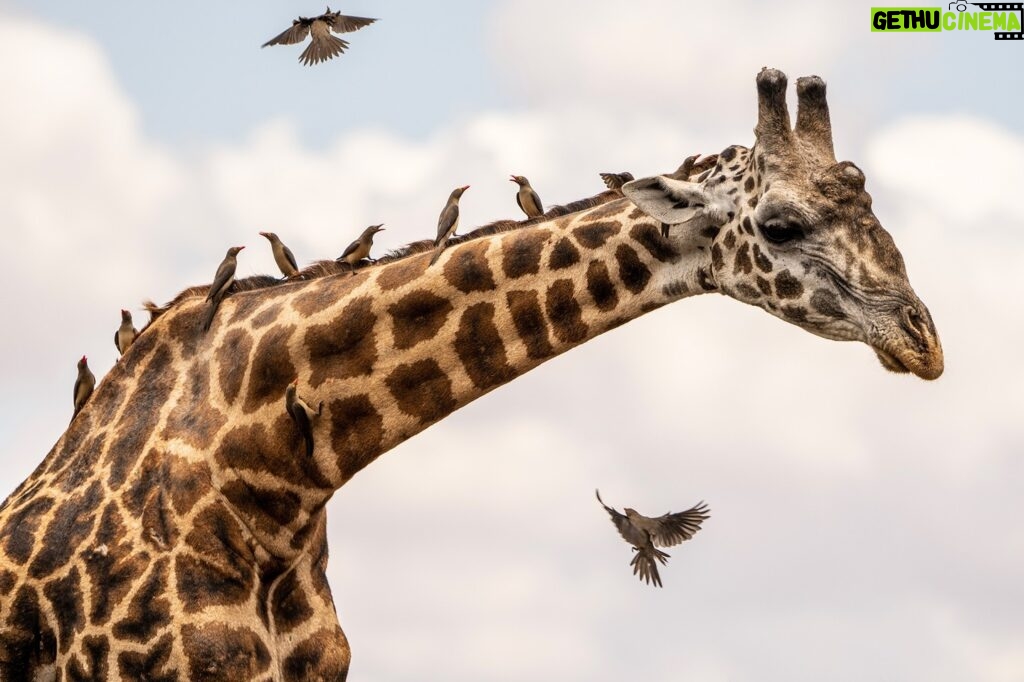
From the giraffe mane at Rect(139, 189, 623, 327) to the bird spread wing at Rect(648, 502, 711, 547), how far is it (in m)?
2.96

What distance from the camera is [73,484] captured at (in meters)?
15.6

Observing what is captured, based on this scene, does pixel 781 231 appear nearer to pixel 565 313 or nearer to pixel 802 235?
pixel 802 235

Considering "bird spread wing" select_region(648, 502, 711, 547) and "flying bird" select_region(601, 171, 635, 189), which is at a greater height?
"flying bird" select_region(601, 171, 635, 189)

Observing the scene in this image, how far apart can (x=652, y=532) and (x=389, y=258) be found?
3.44 m

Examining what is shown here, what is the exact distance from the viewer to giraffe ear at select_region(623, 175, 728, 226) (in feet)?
46.3

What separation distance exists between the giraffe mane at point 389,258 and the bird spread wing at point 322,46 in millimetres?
7130

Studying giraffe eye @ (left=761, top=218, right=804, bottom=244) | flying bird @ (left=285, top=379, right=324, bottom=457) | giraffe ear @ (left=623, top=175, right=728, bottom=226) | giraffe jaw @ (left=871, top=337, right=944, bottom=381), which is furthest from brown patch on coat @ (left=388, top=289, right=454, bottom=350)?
giraffe jaw @ (left=871, top=337, right=944, bottom=381)

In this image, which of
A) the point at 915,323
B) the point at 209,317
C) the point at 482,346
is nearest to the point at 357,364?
the point at 482,346

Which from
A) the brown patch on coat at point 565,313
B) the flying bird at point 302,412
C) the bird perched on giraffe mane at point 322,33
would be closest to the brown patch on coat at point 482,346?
the brown patch on coat at point 565,313

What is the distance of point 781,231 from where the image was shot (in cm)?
1379

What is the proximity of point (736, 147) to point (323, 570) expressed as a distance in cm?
538

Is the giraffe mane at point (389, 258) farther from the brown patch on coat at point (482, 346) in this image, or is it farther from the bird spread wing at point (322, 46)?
the bird spread wing at point (322, 46)

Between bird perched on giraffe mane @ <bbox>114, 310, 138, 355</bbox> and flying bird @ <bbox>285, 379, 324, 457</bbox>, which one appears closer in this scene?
flying bird @ <bbox>285, 379, 324, 457</bbox>

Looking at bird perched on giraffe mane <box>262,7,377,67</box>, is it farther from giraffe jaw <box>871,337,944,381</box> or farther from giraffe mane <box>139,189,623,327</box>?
giraffe jaw <box>871,337,944,381</box>
